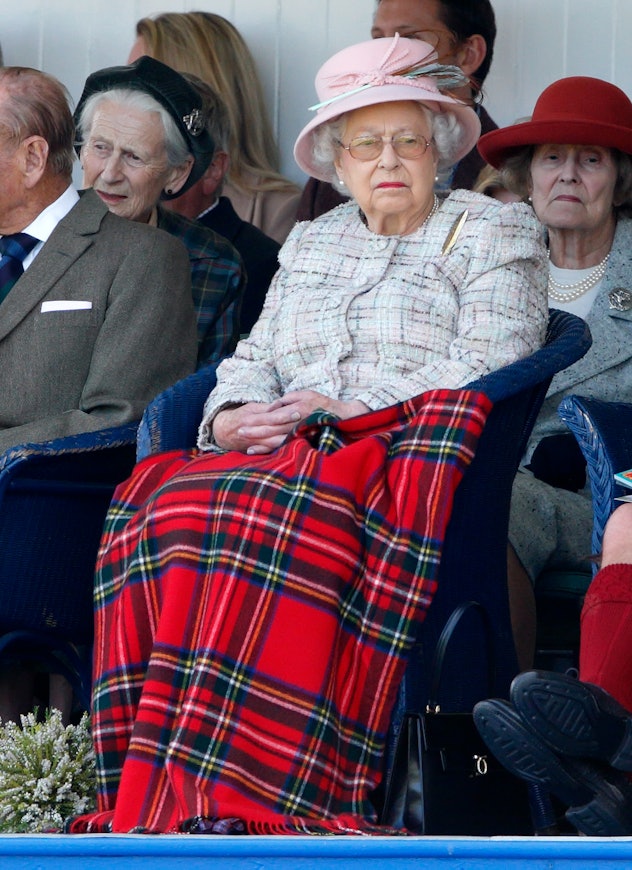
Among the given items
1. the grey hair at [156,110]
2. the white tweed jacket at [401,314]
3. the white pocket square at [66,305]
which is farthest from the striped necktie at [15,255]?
the grey hair at [156,110]

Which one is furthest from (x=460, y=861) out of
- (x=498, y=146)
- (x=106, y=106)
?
(x=106, y=106)

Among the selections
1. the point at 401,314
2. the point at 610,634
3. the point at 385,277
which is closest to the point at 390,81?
the point at 385,277

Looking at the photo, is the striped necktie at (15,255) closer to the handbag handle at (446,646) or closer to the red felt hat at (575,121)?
the red felt hat at (575,121)

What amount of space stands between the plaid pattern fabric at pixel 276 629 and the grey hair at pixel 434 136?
92 cm

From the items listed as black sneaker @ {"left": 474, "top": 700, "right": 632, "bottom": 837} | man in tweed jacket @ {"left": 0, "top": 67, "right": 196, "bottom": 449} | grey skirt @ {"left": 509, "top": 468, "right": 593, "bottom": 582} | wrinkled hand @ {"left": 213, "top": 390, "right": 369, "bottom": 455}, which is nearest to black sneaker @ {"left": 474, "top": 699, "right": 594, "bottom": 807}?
black sneaker @ {"left": 474, "top": 700, "right": 632, "bottom": 837}

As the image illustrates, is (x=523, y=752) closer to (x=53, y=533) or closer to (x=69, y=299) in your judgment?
(x=53, y=533)

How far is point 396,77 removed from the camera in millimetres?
3355

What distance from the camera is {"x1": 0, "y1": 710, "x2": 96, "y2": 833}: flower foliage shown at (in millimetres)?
2844

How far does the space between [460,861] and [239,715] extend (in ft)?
2.91

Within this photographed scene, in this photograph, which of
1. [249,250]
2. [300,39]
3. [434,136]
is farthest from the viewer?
[300,39]

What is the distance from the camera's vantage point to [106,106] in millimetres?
4516

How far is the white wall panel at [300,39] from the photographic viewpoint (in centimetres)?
521

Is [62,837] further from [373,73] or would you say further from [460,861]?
[373,73]

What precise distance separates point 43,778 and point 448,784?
2.73 feet
